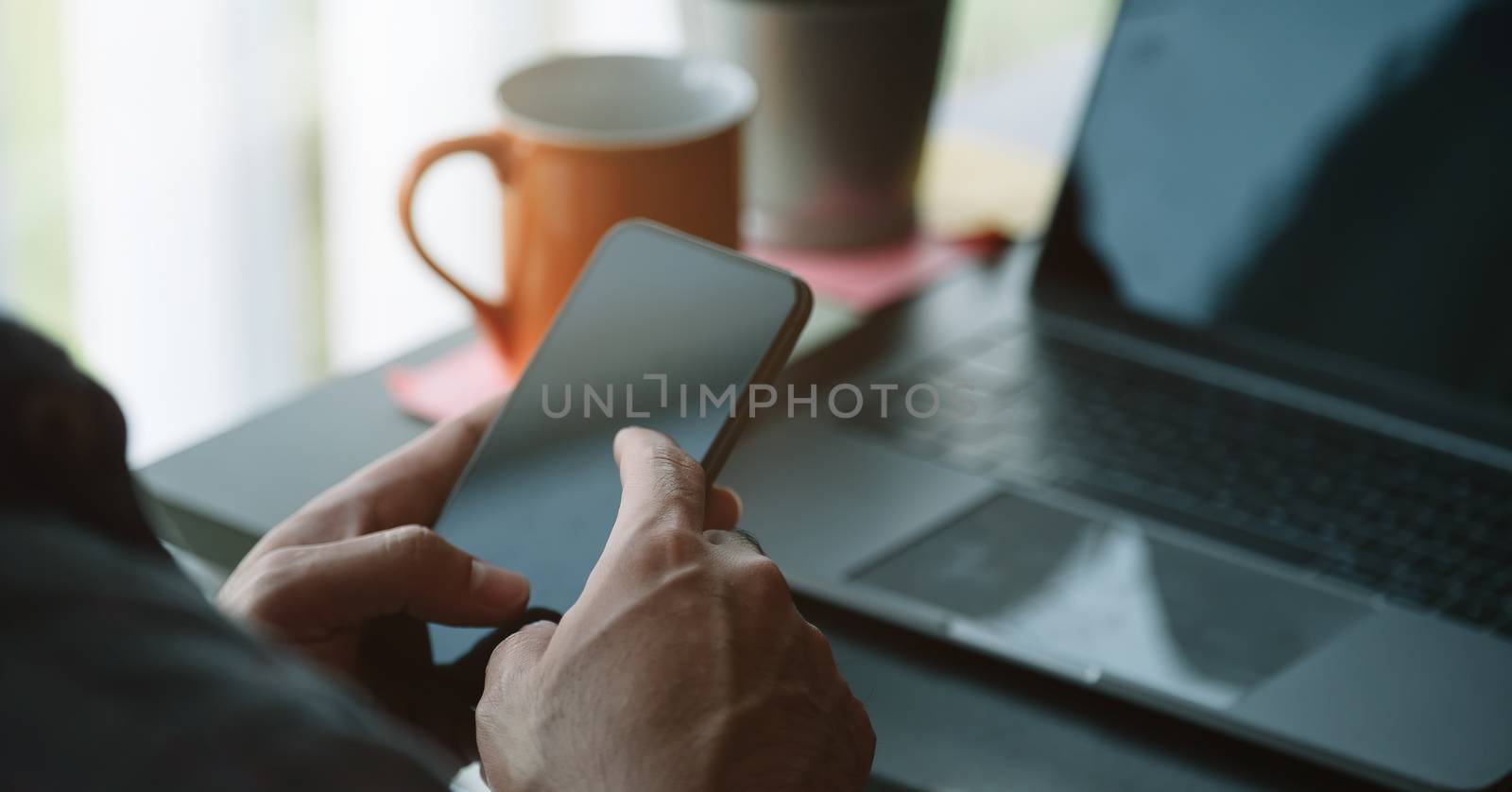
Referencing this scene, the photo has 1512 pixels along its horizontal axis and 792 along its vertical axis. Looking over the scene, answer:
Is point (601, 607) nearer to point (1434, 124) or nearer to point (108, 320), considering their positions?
point (1434, 124)

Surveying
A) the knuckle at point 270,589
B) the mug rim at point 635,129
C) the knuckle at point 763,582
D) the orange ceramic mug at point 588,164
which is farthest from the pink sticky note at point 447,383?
the knuckle at point 763,582

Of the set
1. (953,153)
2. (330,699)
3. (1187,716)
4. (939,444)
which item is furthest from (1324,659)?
(953,153)

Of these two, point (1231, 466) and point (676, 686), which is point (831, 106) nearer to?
point (1231, 466)

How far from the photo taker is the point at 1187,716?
1.72 feet

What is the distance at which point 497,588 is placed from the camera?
0.49 m

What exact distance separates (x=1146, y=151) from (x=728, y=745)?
534mm

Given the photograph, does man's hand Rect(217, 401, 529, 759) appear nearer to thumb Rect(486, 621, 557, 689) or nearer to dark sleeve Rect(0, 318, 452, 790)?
thumb Rect(486, 621, 557, 689)

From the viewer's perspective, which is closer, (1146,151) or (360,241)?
(1146,151)

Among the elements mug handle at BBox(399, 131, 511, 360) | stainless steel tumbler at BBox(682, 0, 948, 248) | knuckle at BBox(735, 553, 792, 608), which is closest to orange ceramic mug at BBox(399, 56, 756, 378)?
mug handle at BBox(399, 131, 511, 360)

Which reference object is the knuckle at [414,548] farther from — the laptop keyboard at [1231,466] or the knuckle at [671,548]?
the laptop keyboard at [1231,466]

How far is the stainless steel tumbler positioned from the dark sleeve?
0.65 metres

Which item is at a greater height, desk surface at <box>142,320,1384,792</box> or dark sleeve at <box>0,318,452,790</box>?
dark sleeve at <box>0,318,452,790</box>

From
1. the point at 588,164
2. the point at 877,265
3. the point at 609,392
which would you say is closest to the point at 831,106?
the point at 877,265

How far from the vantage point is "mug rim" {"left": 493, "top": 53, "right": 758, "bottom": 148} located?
2.24 feet
